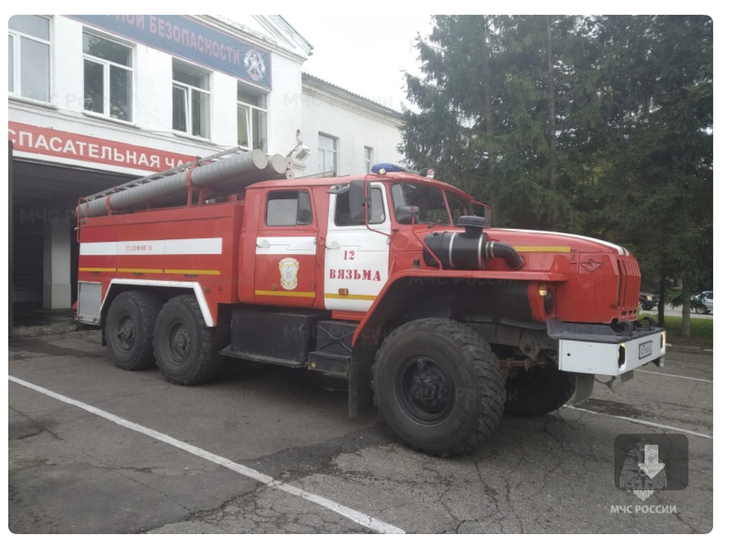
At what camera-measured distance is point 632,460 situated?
4.52 m

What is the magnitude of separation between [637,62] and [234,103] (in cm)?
904

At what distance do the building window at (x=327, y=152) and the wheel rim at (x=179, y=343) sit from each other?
9.78m

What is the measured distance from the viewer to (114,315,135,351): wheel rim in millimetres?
7723

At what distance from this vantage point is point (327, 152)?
52.7 feet

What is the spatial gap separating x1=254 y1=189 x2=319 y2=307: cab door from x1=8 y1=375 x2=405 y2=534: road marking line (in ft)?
6.14

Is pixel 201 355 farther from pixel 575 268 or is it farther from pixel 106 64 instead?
pixel 106 64

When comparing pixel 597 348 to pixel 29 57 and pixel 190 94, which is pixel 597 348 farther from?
pixel 190 94

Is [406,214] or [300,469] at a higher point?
[406,214]

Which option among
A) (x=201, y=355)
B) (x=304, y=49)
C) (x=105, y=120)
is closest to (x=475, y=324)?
(x=201, y=355)

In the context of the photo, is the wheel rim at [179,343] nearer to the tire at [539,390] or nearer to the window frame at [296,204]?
the window frame at [296,204]

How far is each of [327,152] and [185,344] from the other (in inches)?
407

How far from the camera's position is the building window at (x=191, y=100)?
12483mm

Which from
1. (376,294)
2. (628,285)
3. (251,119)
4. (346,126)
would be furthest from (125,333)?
(346,126)

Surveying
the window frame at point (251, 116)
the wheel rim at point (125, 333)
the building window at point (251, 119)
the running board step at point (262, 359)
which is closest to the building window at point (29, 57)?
the window frame at point (251, 116)
